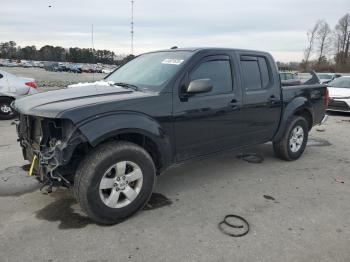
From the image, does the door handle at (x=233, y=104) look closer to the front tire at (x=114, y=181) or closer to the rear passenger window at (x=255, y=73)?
the rear passenger window at (x=255, y=73)

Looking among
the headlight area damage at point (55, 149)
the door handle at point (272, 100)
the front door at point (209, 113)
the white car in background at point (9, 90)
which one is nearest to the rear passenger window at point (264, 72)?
the door handle at point (272, 100)

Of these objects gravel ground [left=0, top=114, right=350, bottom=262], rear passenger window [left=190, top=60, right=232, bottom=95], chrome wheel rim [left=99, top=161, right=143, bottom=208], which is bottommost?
gravel ground [left=0, top=114, right=350, bottom=262]

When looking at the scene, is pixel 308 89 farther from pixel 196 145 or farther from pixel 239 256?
pixel 239 256

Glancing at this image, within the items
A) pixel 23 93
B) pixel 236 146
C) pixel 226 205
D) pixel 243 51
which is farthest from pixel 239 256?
pixel 23 93

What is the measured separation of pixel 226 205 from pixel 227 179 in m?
0.94

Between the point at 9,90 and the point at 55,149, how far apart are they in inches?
294

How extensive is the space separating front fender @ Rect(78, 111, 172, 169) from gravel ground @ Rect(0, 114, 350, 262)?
76cm

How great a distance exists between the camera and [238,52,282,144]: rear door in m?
4.84

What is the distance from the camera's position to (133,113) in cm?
354

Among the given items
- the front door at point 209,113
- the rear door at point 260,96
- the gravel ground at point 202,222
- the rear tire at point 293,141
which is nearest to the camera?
the gravel ground at point 202,222

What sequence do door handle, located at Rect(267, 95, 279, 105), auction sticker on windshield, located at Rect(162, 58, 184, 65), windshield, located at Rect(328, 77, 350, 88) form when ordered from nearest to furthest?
auction sticker on windshield, located at Rect(162, 58, 184, 65) < door handle, located at Rect(267, 95, 279, 105) < windshield, located at Rect(328, 77, 350, 88)

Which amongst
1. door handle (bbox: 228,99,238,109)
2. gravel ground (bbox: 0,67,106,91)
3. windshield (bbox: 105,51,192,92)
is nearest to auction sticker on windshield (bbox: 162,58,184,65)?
windshield (bbox: 105,51,192,92)

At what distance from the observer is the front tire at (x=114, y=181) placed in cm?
330

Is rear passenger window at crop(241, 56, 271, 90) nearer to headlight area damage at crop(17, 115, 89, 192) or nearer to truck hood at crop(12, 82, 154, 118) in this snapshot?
truck hood at crop(12, 82, 154, 118)
